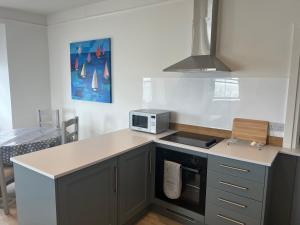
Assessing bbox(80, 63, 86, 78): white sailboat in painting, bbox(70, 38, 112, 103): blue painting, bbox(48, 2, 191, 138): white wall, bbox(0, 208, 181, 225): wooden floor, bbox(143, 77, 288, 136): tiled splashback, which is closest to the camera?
bbox(143, 77, 288, 136): tiled splashback

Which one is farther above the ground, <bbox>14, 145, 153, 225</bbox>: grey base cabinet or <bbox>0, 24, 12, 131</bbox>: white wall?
<bbox>0, 24, 12, 131</bbox>: white wall

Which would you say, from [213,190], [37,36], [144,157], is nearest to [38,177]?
[144,157]

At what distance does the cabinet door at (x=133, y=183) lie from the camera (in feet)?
6.73

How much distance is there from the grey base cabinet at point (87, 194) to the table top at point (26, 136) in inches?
37.4

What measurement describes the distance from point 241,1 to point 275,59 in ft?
2.21

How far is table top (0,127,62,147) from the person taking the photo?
8.45 feet

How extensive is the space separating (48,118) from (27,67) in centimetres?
95

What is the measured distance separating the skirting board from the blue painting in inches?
46.7

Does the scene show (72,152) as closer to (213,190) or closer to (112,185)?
(112,185)

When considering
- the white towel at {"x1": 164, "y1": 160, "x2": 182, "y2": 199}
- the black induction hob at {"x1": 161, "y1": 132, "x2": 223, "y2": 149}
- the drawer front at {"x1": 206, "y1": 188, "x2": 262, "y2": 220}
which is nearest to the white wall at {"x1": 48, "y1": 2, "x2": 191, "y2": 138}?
the black induction hob at {"x1": 161, "y1": 132, "x2": 223, "y2": 149}

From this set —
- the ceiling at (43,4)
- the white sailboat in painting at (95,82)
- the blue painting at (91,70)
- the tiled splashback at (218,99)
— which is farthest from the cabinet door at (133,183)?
the ceiling at (43,4)

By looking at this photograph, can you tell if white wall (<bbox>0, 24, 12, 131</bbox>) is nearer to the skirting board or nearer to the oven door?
the oven door

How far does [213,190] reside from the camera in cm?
203

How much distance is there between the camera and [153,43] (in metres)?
2.86
